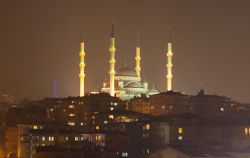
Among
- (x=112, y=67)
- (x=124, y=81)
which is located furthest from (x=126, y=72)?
(x=112, y=67)

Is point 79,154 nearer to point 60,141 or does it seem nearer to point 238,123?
point 60,141

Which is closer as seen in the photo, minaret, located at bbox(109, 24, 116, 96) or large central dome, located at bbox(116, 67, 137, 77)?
minaret, located at bbox(109, 24, 116, 96)

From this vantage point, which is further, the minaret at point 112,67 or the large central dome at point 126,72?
the large central dome at point 126,72

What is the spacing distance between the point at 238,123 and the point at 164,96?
11.7 m

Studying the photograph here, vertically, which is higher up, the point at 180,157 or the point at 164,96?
the point at 164,96

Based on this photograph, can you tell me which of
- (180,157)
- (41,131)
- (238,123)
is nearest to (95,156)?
(180,157)

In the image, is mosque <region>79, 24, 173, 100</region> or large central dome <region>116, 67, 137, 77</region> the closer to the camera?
mosque <region>79, 24, 173, 100</region>

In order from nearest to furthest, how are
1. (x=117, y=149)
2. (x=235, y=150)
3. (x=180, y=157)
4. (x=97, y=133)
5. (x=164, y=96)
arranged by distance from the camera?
(x=180, y=157)
(x=235, y=150)
(x=117, y=149)
(x=97, y=133)
(x=164, y=96)

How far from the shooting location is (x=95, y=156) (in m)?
33.0

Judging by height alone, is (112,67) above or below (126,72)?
above

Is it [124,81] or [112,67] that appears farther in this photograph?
[124,81]

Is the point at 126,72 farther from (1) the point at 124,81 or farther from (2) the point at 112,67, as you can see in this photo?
(2) the point at 112,67

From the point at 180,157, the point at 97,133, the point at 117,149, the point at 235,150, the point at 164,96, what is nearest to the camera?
the point at 180,157

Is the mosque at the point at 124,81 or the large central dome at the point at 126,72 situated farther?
the large central dome at the point at 126,72
